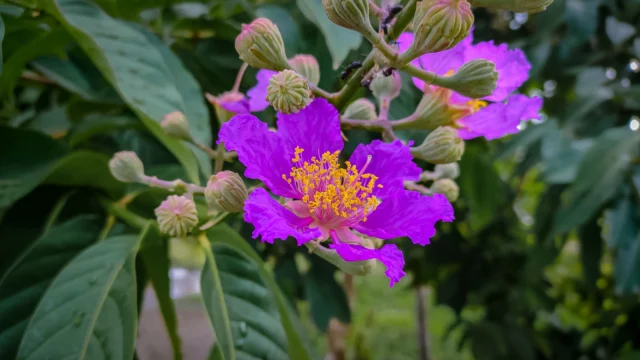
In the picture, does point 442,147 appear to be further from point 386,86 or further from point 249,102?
point 249,102

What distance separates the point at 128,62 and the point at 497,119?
0.38m

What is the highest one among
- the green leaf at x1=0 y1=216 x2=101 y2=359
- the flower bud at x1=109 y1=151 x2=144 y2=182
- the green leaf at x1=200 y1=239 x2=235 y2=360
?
the flower bud at x1=109 y1=151 x2=144 y2=182

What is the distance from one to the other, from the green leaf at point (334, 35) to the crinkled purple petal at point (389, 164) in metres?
0.09

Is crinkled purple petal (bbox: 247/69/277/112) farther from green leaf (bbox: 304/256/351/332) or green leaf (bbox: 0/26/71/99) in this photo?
green leaf (bbox: 304/256/351/332)

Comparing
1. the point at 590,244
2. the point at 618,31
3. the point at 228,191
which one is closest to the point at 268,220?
the point at 228,191

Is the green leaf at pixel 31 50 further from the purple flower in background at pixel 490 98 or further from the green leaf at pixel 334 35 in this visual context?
the purple flower in background at pixel 490 98

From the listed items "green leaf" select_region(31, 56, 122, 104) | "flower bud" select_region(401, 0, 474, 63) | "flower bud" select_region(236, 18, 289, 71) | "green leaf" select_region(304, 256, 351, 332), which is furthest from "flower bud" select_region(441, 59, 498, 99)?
"green leaf" select_region(304, 256, 351, 332)

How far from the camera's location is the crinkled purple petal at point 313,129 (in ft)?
1.42

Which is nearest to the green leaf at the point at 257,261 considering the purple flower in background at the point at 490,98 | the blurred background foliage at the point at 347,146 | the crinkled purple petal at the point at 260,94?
the blurred background foliage at the point at 347,146

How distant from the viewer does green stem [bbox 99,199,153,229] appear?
0.61 m

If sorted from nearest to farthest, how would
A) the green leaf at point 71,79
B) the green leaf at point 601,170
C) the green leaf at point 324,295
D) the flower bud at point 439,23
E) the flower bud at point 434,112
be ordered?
the flower bud at point 439,23 → the flower bud at point 434,112 → the green leaf at point 71,79 → the green leaf at point 601,170 → the green leaf at point 324,295

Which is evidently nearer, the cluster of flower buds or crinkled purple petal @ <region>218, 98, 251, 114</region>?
the cluster of flower buds

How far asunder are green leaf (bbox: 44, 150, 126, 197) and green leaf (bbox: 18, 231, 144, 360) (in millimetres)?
128

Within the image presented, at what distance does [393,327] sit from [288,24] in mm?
1999
